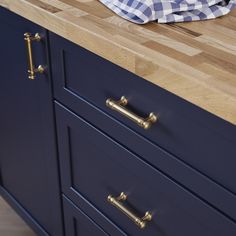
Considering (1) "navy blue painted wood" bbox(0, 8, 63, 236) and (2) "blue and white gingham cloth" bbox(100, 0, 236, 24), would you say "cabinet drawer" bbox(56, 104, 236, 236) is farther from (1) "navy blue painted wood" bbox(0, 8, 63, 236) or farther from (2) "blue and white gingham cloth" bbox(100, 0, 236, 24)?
(2) "blue and white gingham cloth" bbox(100, 0, 236, 24)

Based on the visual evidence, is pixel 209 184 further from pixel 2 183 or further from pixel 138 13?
pixel 2 183

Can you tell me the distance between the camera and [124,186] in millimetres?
907

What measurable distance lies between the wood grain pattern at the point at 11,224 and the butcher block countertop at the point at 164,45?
0.85 m

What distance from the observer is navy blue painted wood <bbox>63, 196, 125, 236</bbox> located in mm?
1006

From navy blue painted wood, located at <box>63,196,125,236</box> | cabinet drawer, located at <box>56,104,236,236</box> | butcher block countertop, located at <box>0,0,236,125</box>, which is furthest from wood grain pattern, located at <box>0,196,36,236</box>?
butcher block countertop, located at <box>0,0,236,125</box>

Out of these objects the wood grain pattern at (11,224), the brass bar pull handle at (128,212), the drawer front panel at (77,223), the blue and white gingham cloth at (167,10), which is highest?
the blue and white gingham cloth at (167,10)

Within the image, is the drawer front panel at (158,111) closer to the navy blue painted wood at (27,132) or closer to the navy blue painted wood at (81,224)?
the navy blue painted wood at (27,132)

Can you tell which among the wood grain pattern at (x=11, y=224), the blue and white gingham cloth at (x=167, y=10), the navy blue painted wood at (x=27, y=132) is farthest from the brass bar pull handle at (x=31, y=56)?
the wood grain pattern at (x=11, y=224)

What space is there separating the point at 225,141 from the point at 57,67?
17.1 inches

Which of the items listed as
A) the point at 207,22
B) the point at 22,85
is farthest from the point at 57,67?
the point at 207,22

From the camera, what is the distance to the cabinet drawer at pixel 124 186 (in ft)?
2.49

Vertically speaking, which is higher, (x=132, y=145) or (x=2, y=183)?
(x=132, y=145)

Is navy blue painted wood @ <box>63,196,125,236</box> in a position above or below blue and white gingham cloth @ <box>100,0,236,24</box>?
below

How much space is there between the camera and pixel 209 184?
70cm
